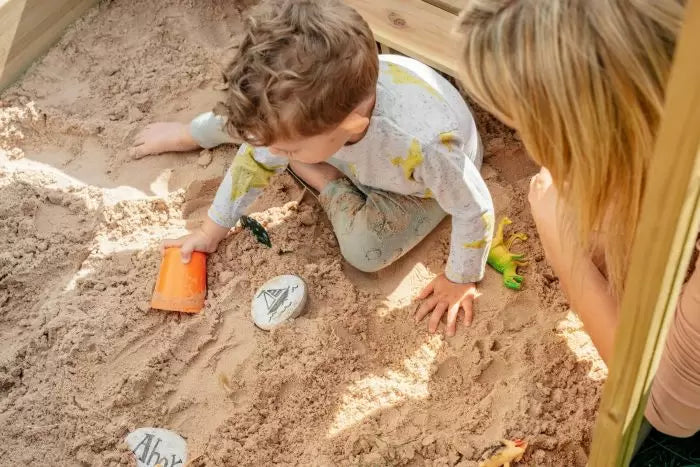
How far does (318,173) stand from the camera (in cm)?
199

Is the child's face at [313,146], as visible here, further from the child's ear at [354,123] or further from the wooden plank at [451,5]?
the wooden plank at [451,5]

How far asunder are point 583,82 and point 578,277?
59 centimetres

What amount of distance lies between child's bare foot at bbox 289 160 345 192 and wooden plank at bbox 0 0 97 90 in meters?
0.95

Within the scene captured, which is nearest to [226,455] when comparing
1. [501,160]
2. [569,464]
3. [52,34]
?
[569,464]

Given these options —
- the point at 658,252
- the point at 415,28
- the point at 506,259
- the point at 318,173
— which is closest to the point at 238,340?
the point at 318,173

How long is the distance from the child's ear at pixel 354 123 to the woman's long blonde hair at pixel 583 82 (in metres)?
0.43

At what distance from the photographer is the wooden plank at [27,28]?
229 centimetres

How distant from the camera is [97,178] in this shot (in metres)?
2.13

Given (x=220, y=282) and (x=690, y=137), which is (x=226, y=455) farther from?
(x=690, y=137)

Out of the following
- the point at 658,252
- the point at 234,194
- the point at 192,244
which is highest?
the point at 658,252

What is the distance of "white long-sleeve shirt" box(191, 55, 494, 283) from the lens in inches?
65.6

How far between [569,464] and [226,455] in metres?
0.68

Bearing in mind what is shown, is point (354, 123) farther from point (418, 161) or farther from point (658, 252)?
point (658, 252)

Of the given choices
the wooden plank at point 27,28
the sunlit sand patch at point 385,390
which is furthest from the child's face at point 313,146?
the wooden plank at point 27,28
